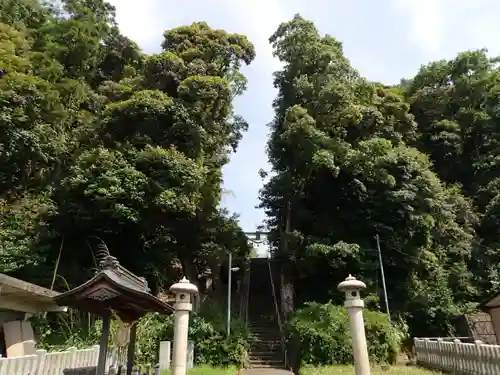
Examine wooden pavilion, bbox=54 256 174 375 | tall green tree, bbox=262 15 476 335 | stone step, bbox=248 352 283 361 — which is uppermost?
tall green tree, bbox=262 15 476 335

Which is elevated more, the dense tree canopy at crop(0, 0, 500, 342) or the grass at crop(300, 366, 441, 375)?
the dense tree canopy at crop(0, 0, 500, 342)

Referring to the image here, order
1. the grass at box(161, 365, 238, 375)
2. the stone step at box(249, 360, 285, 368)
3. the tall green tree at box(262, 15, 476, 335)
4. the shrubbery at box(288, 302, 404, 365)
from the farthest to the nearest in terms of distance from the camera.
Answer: the tall green tree at box(262, 15, 476, 335)
the stone step at box(249, 360, 285, 368)
the shrubbery at box(288, 302, 404, 365)
the grass at box(161, 365, 238, 375)

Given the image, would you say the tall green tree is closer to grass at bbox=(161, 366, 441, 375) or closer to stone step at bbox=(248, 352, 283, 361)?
stone step at bbox=(248, 352, 283, 361)

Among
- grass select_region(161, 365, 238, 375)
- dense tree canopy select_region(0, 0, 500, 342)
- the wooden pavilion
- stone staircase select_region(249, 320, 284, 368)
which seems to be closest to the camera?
the wooden pavilion

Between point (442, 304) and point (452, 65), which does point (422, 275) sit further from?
point (452, 65)

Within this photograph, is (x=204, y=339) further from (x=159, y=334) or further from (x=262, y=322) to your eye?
(x=262, y=322)

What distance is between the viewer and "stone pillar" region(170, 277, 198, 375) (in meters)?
6.92

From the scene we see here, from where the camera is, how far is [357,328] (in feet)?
25.1

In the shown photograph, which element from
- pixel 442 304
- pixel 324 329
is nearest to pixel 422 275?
pixel 442 304

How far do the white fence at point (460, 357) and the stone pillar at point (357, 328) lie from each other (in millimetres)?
2673

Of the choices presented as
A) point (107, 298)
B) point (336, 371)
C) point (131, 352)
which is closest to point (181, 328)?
point (131, 352)

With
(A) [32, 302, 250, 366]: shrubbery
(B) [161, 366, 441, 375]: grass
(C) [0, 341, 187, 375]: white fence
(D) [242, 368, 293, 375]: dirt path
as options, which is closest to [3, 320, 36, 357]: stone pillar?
(A) [32, 302, 250, 366]: shrubbery

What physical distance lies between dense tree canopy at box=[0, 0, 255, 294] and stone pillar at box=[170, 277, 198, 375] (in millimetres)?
7938

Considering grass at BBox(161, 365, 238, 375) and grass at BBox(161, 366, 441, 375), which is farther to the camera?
grass at BBox(161, 365, 238, 375)
